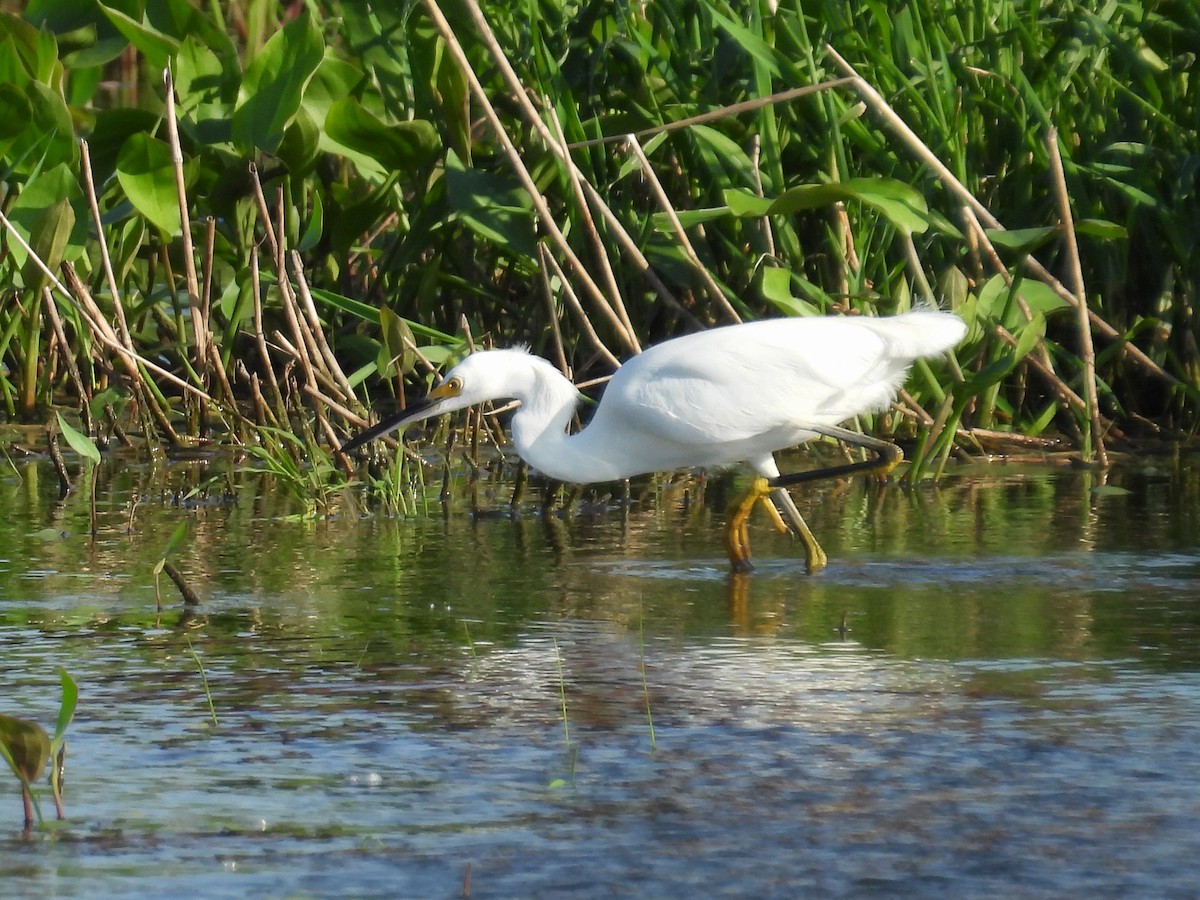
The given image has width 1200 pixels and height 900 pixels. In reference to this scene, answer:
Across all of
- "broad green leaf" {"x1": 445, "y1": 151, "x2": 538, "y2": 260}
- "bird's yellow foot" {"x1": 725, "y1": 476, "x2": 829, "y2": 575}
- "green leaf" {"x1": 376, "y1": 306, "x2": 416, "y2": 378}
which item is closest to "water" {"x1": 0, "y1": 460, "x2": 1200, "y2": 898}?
"bird's yellow foot" {"x1": 725, "y1": 476, "x2": 829, "y2": 575}

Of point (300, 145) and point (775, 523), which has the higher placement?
point (300, 145)

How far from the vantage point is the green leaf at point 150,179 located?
6.95 m

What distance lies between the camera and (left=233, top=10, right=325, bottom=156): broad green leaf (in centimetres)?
678

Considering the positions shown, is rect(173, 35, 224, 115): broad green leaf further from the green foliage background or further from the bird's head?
the bird's head

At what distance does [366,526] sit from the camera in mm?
6105

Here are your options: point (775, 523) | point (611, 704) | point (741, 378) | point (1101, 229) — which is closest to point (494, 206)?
point (775, 523)

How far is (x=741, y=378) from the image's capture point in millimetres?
5344

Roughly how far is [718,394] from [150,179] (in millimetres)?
2756

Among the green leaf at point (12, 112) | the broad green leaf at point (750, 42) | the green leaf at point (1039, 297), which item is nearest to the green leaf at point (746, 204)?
the broad green leaf at point (750, 42)

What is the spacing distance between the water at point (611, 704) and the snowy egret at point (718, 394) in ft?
0.93

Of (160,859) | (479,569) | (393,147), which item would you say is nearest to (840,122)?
(393,147)

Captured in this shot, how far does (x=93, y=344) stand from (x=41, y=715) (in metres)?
3.68

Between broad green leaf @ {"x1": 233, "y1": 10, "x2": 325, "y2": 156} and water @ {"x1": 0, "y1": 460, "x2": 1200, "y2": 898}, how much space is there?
4.90 ft

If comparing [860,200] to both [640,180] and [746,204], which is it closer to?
[746,204]
